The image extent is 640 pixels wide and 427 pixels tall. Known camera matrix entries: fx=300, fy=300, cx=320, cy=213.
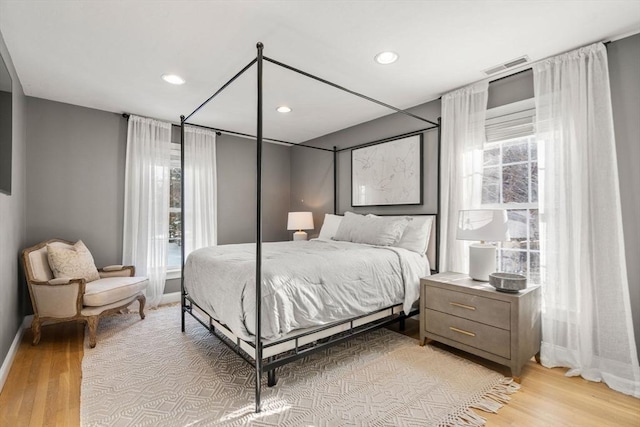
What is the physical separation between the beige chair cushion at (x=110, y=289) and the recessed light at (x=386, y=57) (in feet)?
10.4

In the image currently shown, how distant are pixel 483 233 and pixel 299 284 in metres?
1.48

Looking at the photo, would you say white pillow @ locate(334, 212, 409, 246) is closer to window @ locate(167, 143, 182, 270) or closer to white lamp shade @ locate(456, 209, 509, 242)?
white lamp shade @ locate(456, 209, 509, 242)

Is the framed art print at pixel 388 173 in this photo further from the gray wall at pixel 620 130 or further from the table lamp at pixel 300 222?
the table lamp at pixel 300 222

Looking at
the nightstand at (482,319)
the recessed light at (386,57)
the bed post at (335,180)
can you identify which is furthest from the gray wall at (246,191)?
the nightstand at (482,319)

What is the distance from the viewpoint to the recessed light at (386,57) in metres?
2.30

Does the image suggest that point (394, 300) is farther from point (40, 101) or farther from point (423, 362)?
point (40, 101)

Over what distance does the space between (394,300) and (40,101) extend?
13.6 feet

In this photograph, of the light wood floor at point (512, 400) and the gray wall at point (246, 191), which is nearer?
the light wood floor at point (512, 400)

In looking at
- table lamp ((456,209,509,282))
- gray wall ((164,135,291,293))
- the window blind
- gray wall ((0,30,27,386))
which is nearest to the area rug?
gray wall ((0,30,27,386))

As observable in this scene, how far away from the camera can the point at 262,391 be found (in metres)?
1.97

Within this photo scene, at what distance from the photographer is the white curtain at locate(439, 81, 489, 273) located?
108 inches

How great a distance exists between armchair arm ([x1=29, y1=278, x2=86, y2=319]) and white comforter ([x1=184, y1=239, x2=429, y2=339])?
3.01ft

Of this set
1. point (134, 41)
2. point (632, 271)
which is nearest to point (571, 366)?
point (632, 271)

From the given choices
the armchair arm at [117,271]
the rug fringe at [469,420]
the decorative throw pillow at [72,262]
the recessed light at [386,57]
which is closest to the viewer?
the rug fringe at [469,420]
